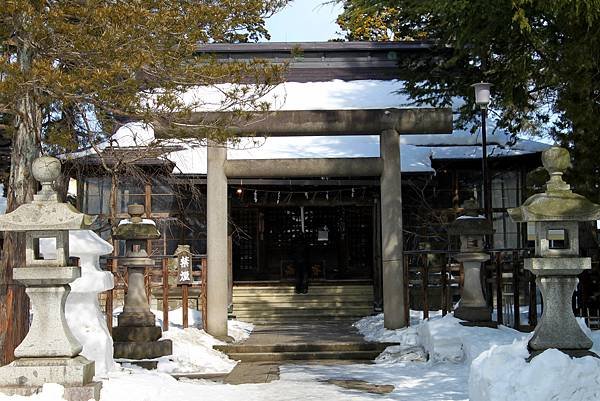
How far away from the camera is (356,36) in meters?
34.3

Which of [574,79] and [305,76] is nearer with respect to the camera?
[574,79]

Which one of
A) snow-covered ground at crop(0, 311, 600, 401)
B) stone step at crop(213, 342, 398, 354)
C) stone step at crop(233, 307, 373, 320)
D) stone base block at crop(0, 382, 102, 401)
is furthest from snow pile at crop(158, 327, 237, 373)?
stone step at crop(233, 307, 373, 320)

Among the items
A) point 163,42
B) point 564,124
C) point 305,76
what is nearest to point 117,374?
point 163,42

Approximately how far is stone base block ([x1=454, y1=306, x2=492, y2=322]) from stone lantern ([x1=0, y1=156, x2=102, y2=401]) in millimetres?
6621

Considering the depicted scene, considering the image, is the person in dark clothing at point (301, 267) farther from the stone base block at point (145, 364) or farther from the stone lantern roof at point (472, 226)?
the stone base block at point (145, 364)

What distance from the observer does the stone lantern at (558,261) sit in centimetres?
772

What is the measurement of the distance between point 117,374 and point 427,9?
648 centimetres

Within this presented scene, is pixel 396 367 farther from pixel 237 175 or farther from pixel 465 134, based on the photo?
pixel 465 134

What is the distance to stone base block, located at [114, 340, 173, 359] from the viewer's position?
39.0 ft

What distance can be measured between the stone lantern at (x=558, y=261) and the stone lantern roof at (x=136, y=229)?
701 centimetres

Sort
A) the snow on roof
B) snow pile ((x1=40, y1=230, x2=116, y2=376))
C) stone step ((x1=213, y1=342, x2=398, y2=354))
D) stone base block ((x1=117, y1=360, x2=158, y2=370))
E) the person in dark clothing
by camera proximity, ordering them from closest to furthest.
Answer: snow pile ((x1=40, y1=230, x2=116, y2=376)) → stone base block ((x1=117, y1=360, x2=158, y2=370)) → stone step ((x1=213, y1=342, x2=398, y2=354)) → the snow on roof → the person in dark clothing

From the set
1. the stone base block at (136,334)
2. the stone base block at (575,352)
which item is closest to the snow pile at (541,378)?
the stone base block at (575,352)

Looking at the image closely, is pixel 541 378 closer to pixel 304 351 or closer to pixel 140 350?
pixel 140 350

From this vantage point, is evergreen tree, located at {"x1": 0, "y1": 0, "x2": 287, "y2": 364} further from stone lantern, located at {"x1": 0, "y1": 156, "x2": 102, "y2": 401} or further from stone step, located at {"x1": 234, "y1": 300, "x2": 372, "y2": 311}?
stone step, located at {"x1": 234, "y1": 300, "x2": 372, "y2": 311}
